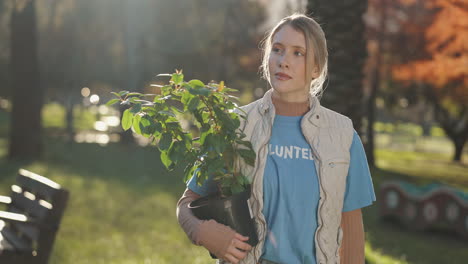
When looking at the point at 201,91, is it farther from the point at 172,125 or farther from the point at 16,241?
the point at 16,241

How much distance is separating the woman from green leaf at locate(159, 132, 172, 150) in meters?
0.25

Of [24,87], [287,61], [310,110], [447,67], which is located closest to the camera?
[287,61]

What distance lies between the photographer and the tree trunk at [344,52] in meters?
7.94

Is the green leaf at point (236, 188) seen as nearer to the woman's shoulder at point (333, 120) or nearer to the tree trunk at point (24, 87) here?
the woman's shoulder at point (333, 120)

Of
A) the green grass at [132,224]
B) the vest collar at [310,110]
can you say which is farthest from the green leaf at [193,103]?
the green grass at [132,224]

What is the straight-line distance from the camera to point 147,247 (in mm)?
7957

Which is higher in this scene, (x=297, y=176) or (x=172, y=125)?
(x=172, y=125)

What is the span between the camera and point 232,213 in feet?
8.22

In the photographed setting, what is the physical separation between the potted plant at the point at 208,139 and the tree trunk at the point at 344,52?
17.8 ft

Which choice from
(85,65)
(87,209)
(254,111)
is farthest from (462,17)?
(85,65)

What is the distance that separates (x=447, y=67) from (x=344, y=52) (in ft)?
31.5

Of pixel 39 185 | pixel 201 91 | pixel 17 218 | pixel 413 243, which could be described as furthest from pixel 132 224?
pixel 201 91

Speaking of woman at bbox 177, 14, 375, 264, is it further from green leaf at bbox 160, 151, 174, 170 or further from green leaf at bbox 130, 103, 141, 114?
green leaf at bbox 130, 103, 141, 114

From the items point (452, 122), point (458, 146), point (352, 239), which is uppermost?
point (352, 239)
